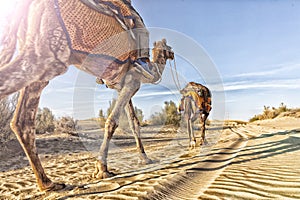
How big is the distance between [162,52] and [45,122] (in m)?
11.5

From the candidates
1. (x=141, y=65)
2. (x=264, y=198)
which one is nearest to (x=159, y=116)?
(x=141, y=65)

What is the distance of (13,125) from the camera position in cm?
285

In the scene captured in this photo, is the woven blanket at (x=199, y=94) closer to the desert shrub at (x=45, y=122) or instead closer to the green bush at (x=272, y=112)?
the desert shrub at (x=45, y=122)

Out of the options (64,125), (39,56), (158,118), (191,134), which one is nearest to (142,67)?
(39,56)

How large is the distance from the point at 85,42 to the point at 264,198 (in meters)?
2.89

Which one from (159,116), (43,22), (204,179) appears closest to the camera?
(43,22)

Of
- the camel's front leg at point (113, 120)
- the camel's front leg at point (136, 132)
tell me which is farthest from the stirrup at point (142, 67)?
the camel's front leg at point (136, 132)

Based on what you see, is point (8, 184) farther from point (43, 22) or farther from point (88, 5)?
point (88, 5)

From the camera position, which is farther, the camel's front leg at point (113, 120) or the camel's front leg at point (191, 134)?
the camel's front leg at point (191, 134)

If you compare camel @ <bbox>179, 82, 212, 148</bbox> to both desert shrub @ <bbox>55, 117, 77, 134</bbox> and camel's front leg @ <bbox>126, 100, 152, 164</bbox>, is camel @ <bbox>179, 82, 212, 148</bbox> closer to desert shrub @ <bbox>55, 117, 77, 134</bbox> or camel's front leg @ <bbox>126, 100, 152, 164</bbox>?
camel's front leg @ <bbox>126, 100, 152, 164</bbox>

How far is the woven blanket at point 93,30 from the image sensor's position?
251 cm

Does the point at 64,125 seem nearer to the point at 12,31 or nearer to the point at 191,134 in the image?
the point at 191,134

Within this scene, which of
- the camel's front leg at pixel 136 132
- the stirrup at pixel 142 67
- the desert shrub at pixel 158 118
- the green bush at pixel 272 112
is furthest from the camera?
the green bush at pixel 272 112

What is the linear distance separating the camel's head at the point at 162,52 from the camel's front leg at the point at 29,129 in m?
3.06
